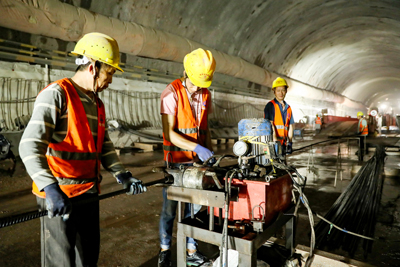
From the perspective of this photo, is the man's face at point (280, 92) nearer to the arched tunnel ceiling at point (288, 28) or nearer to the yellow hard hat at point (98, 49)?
the yellow hard hat at point (98, 49)

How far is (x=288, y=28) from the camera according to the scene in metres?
12.2

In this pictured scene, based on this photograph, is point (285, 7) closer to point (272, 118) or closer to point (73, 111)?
point (272, 118)

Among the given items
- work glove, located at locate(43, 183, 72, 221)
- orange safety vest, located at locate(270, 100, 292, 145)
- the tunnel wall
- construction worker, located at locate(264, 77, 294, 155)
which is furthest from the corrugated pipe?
work glove, located at locate(43, 183, 72, 221)

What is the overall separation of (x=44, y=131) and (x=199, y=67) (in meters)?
1.21

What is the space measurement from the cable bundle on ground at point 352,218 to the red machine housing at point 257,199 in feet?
2.05

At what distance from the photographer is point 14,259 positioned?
2.11 metres

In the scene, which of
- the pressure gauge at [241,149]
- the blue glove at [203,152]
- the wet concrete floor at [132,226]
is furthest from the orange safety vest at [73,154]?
the wet concrete floor at [132,226]

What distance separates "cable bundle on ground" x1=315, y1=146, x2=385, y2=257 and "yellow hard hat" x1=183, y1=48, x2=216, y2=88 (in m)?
1.53

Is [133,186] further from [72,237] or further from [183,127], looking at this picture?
[183,127]

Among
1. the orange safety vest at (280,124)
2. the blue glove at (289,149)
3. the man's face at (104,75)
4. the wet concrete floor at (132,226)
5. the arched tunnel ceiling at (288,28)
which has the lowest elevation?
the wet concrete floor at (132,226)

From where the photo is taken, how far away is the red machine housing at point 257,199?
5.06ft

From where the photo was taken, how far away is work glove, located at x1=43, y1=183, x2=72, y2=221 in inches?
45.3

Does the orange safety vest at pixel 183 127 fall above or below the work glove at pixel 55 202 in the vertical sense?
above

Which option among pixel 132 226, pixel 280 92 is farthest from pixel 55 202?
pixel 280 92
